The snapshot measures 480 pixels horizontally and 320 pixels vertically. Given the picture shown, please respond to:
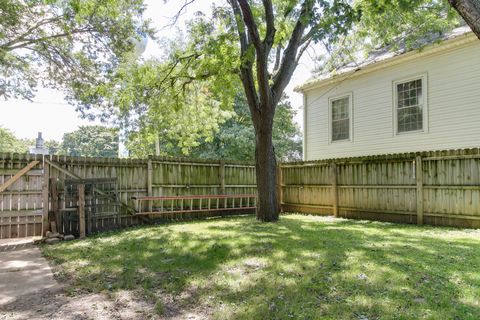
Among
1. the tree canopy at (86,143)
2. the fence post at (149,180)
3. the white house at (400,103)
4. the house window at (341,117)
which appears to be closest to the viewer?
the white house at (400,103)

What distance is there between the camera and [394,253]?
16.6 ft

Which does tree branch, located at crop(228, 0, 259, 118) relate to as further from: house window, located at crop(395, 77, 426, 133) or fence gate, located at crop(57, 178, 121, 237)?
house window, located at crop(395, 77, 426, 133)

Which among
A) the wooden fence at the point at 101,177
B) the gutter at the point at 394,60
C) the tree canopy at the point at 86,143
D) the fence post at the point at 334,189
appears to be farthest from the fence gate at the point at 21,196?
the tree canopy at the point at 86,143

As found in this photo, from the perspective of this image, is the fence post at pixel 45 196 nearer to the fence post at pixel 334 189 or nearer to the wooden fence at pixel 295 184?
the wooden fence at pixel 295 184

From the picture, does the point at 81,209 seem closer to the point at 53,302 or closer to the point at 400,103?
the point at 53,302

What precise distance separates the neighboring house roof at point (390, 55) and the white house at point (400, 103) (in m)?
0.02

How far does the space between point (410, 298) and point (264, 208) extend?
581 centimetres

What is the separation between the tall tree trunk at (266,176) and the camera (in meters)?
9.03

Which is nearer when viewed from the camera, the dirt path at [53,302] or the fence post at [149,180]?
the dirt path at [53,302]

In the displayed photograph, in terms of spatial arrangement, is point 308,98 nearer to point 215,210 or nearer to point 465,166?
point 215,210

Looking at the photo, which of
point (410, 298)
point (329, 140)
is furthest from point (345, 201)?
point (410, 298)

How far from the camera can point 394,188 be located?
357 inches

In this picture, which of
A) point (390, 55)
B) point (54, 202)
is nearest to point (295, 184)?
point (390, 55)

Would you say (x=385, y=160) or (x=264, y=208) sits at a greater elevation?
(x=385, y=160)
